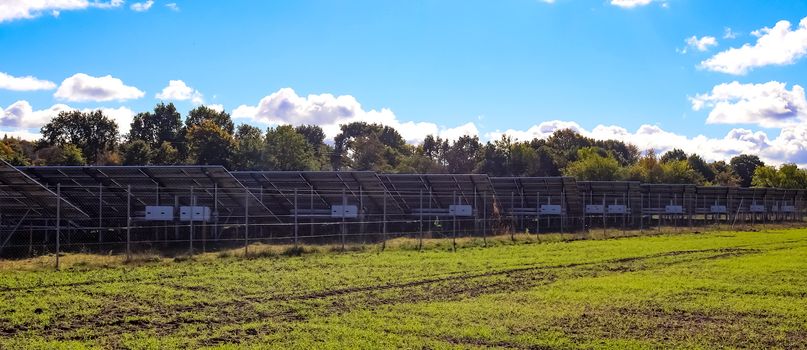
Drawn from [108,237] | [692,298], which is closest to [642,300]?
[692,298]

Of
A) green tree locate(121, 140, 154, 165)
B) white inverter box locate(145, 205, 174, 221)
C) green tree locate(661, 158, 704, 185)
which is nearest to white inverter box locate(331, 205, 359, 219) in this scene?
white inverter box locate(145, 205, 174, 221)

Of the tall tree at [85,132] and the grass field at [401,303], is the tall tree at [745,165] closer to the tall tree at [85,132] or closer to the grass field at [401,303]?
the tall tree at [85,132]

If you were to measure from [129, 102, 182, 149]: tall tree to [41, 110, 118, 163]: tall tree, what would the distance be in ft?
44.0

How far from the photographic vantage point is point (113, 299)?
16500 mm

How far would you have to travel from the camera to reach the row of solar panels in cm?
2791

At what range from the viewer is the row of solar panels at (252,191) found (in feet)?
91.6

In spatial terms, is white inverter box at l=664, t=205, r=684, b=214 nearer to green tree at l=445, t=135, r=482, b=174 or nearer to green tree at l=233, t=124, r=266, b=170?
green tree at l=233, t=124, r=266, b=170

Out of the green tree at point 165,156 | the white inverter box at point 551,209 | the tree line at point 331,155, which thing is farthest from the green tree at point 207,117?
the white inverter box at point 551,209

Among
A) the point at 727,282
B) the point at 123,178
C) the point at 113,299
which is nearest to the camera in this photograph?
the point at 113,299

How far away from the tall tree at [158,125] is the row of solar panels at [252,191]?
75.8 metres

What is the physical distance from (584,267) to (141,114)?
101987mm

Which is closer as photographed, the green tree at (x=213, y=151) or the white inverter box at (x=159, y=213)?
the white inverter box at (x=159, y=213)

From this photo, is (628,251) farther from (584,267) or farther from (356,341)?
(356,341)

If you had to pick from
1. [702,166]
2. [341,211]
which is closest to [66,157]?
[341,211]
